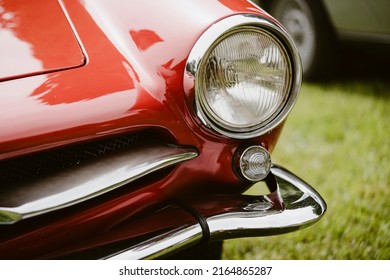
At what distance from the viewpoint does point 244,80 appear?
3.63ft

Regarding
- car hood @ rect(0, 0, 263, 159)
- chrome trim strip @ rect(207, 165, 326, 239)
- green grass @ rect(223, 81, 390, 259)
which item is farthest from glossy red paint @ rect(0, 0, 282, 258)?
green grass @ rect(223, 81, 390, 259)

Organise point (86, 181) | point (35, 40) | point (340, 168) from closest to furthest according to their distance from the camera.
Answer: point (86, 181), point (35, 40), point (340, 168)

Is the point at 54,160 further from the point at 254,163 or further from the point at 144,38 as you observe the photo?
the point at 254,163

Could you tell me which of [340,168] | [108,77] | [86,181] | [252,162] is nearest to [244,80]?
[252,162]

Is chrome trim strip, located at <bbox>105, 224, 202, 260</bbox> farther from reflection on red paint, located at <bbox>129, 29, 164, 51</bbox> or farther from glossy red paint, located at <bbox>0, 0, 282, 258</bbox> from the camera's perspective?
reflection on red paint, located at <bbox>129, 29, 164, 51</bbox>

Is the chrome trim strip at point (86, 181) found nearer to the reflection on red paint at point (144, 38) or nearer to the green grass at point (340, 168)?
the reflection on red paint at point (144, 38)

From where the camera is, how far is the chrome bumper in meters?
1.01

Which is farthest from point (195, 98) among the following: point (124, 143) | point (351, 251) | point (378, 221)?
point (378, 221)

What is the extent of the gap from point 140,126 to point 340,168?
134 centimetres

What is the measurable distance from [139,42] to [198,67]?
0.17 meters

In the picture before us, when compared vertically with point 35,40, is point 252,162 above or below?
below

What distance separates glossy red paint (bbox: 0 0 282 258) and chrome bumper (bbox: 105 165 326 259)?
0.07 m

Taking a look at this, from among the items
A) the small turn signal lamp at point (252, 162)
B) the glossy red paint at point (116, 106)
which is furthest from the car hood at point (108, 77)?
the small turn signal lamp at point (252, 162)
